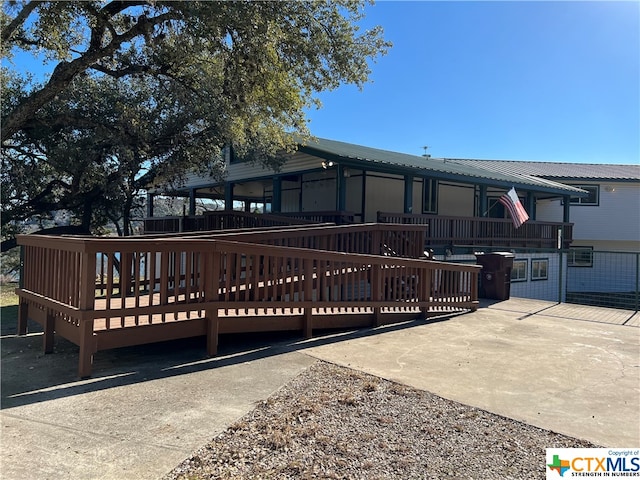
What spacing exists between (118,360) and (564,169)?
27.1 m

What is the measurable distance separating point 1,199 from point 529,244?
19062 millimetres

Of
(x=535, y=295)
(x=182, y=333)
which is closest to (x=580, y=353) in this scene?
(x=182, y=333)

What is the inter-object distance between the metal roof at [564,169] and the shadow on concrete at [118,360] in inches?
810

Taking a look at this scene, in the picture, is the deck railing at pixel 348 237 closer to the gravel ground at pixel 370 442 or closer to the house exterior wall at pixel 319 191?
the gravel ground at pixel 370 442

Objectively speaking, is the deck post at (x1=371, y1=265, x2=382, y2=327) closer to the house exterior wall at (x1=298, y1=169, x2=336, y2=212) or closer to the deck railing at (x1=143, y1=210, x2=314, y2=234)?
the deck railing at (x1=143, y1=210, x2=314, y2=234)

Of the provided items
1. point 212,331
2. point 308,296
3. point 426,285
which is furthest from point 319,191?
point 212,331

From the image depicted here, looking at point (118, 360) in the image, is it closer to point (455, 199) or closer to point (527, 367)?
point (527, 367)

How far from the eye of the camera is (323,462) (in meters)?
2.64

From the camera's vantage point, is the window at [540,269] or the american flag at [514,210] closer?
the american flag at [514,210]

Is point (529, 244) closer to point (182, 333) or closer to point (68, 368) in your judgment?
point (182, 333)

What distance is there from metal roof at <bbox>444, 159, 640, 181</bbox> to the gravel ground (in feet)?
72.0

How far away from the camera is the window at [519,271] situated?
15.6 meters

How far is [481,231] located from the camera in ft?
49.4

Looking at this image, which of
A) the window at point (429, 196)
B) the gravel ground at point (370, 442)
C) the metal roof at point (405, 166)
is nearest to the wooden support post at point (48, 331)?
the gravel ground at point (370, 442)
